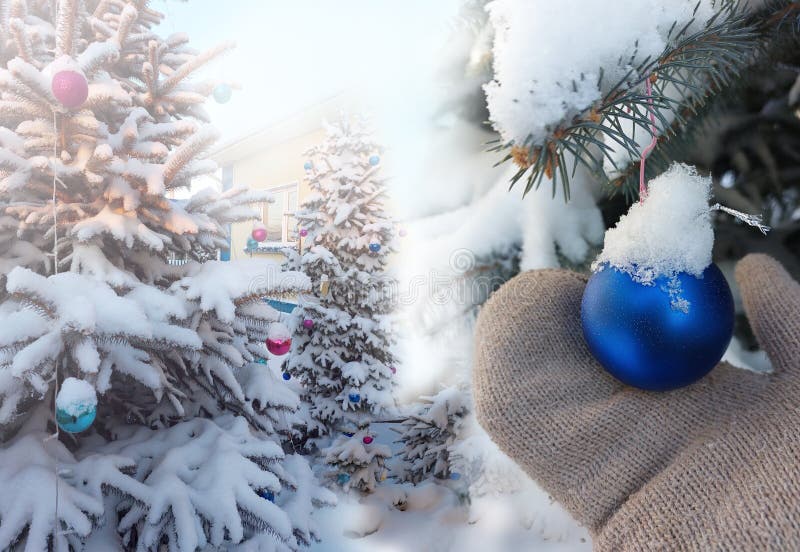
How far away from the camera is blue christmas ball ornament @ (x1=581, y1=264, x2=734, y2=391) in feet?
1.50

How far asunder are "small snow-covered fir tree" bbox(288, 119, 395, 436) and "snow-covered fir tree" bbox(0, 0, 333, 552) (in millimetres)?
1410

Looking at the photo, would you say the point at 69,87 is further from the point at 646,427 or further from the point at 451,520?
the point at 451,520

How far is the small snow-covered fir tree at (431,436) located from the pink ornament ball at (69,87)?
6.10 feet

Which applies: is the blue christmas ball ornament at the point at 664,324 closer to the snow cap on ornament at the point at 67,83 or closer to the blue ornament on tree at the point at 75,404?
the blue ornament on tree at the point at 75,404

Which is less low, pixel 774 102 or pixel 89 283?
pixel 774 102

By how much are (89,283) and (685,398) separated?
1095mm

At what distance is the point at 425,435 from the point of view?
8.47ft

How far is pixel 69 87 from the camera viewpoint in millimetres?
956

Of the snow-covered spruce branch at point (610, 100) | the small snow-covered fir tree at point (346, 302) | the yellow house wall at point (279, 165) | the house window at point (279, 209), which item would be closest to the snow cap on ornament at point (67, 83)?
the snow-covered spruce branch at point (610, 100)

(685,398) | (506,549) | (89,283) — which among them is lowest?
(506,549)

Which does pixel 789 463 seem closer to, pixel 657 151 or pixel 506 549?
pixel 657 151

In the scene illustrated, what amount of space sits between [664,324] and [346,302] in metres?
2.66

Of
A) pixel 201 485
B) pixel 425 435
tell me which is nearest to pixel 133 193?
pixel 201 485

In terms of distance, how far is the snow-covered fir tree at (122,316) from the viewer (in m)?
0.91
